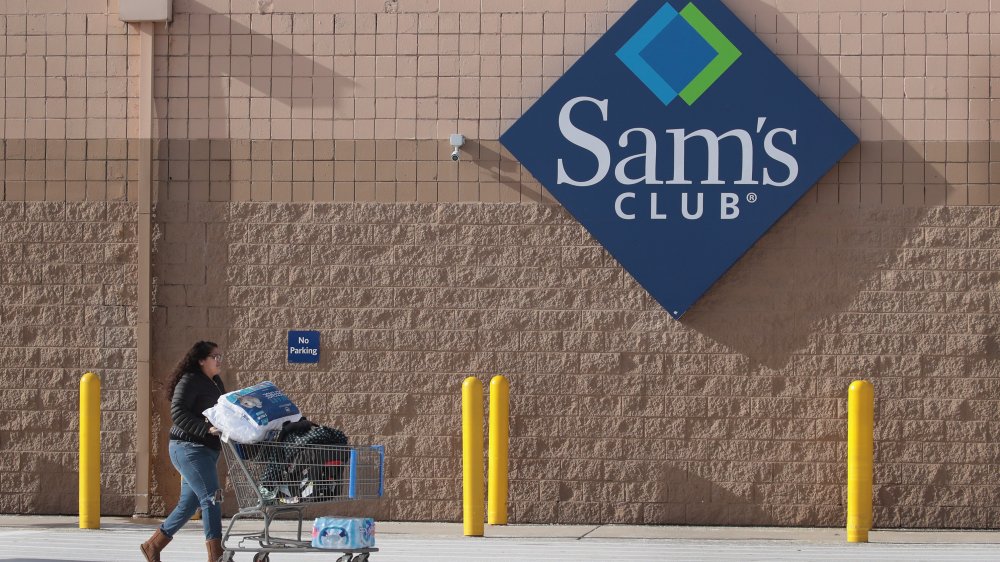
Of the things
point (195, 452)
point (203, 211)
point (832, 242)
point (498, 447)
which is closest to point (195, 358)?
point (195, 452)

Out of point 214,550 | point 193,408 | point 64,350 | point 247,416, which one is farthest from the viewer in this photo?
point 64,350

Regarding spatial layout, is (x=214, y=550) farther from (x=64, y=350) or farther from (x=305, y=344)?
(x=64, y=350)

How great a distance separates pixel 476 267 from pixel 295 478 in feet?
11.5

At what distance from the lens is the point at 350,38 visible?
11328 mm

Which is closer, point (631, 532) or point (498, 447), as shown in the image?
point (498, 447)

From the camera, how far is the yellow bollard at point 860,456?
10016mm

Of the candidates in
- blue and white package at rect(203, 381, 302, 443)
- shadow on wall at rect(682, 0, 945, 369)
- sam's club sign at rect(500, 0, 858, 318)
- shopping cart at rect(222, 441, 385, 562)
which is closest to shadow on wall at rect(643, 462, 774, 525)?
shadow on wall at rect(682, 0, 945, 369)

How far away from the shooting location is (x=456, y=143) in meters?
11.1

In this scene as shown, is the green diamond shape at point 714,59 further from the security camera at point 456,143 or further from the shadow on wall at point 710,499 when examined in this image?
the shadow on wall at point 710,499

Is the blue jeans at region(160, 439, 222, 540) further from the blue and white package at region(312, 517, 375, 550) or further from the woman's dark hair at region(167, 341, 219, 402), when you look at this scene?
the blue and white package at region(312, 517, 375, 550)

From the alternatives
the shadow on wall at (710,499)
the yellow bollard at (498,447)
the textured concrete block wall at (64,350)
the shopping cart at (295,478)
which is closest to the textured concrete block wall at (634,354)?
the shadow on wall at (710,499)

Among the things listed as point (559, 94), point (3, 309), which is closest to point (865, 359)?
point (559, 94)

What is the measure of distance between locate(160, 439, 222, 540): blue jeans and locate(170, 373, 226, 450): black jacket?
2.2 inches

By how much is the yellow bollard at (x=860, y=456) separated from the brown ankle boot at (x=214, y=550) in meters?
4.72
